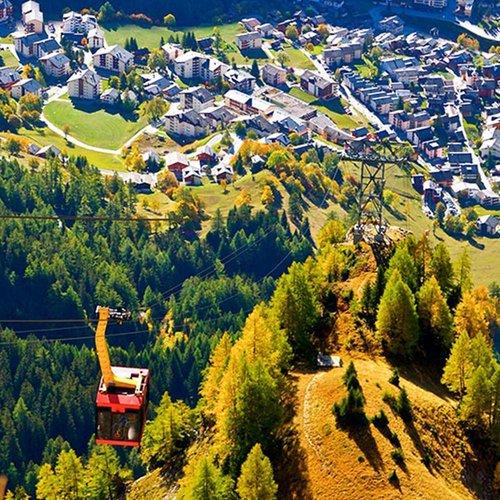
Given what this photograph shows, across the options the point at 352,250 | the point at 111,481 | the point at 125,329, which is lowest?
the point at 125,329

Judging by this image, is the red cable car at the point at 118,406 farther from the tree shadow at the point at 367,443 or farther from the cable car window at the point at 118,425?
the tree shadow at the point at 367,443

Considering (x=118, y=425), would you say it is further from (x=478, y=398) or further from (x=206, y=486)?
(x=478, y=398)

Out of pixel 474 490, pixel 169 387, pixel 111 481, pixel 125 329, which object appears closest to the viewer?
pixel 474 490

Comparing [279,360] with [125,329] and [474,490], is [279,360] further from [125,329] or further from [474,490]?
[125,329]

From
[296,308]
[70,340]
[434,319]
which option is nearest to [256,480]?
[296,308]

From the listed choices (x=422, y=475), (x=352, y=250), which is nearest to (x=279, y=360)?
(x=422, y=475)

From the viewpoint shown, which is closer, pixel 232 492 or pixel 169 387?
pixel 232 492

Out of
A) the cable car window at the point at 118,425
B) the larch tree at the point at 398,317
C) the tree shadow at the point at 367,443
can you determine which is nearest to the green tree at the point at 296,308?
the larch tree at the point at 398,317
